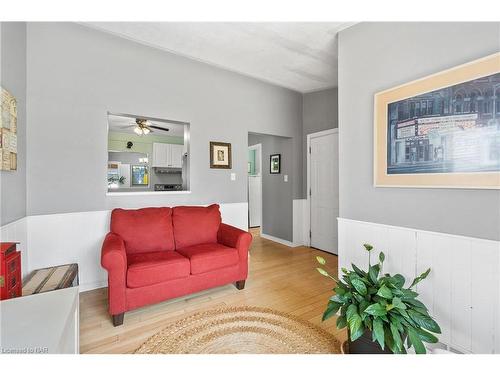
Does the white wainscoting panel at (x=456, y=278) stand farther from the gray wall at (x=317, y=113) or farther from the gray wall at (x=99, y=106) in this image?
the gray wall at (x=317, y=113)

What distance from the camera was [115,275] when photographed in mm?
1816

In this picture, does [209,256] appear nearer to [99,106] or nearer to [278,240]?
[99,106]

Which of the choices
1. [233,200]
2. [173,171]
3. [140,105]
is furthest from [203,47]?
[173,171]

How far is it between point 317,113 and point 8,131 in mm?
3833

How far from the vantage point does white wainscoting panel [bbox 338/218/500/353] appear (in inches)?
51.4

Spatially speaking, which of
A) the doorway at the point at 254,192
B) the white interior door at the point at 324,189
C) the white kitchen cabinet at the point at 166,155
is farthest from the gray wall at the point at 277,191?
the white kitchen cabinet at the point at 166,155

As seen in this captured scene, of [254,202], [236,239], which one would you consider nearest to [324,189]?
[236,239]

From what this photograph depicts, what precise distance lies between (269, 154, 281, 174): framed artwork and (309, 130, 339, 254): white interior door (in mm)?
639

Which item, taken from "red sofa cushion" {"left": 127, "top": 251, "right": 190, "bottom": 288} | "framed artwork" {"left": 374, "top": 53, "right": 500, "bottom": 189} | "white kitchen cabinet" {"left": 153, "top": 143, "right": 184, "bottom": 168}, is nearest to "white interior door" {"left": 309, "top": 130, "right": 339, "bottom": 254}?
"framed artwork" {"left": 374, "top": 53, "right": 500, "bottom": 189}

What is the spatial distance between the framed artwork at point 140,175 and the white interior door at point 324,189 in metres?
4.00

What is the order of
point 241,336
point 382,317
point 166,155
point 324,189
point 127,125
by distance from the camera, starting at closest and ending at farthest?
1. point 382,317
2. point 241,336
3. point 324,189
4. point 127,125
5. point 166,155

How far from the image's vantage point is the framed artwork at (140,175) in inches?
215

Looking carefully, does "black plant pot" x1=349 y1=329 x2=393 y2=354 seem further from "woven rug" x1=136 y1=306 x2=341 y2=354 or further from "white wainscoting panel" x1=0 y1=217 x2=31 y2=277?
"white wainscoting panel" x1=0 y1=217 x2=31 y2=277

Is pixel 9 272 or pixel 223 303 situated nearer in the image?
pixel 9 272
